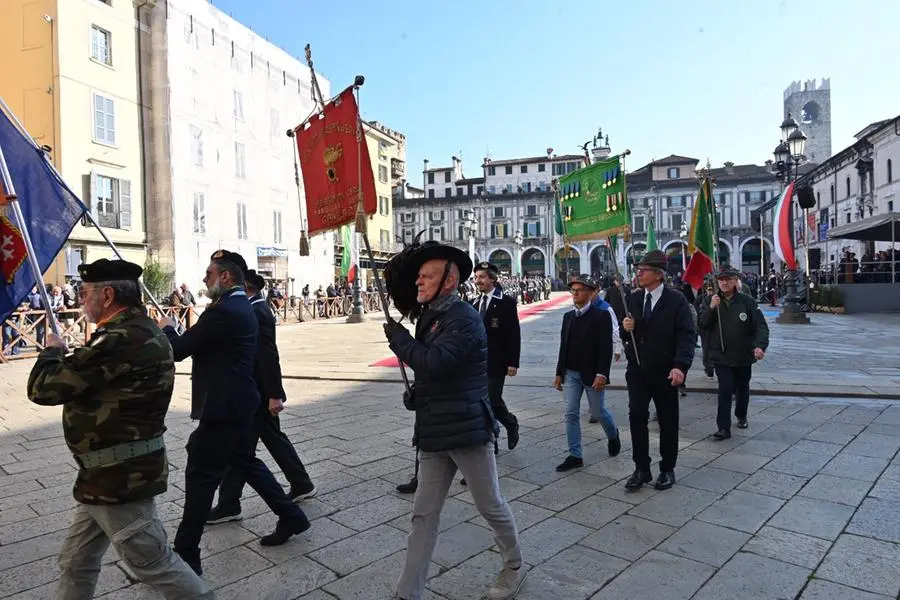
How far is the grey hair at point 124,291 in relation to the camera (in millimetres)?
2518

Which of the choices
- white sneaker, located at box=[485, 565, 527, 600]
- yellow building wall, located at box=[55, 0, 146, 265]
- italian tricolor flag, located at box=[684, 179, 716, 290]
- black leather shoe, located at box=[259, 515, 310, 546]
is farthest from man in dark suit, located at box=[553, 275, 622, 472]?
yellow building wall, located at box=[55, 0, 146, 265]

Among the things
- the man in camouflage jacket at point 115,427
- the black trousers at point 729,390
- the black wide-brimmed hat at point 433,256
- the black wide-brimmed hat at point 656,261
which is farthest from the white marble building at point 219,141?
the man in camouflage jacket at point 115,427

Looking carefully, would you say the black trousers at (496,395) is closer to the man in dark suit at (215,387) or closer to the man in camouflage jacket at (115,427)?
the man in dark suit at (215,387)

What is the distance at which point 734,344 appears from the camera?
6.36 metres

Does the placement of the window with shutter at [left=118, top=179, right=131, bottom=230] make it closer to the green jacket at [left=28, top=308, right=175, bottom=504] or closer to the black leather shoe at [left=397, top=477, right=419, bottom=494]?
the black leather shoe at [left=397, top=477, right=419, bottom=494]

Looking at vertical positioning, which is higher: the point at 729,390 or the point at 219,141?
the point at 219,141

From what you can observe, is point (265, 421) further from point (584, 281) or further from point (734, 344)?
point (734, 344)

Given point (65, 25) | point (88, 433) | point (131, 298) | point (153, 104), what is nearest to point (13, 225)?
point (131, 298)

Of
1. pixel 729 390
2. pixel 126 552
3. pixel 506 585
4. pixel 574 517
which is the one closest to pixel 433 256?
pixel 506 585

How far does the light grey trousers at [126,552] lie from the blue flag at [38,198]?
1803mm

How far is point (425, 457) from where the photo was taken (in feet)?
9.68

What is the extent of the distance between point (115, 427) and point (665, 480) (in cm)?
380

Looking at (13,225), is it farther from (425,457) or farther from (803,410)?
(803,410)

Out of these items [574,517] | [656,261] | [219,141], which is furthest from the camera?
[219,141]
